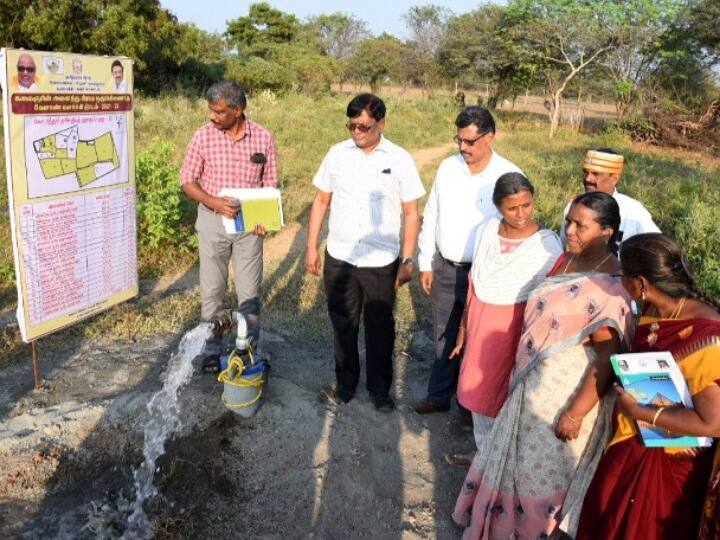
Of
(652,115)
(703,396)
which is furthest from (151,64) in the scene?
(703,396)

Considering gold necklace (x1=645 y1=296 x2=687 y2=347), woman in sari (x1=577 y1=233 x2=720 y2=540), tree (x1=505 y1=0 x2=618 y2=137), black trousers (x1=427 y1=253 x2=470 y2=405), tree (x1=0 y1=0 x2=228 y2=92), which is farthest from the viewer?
tree (x1=505 y1=0 x2=618 y2=137)

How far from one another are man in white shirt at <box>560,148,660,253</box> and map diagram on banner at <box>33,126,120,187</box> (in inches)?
108

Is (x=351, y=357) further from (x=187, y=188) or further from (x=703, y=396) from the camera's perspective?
(x=703, y=396)

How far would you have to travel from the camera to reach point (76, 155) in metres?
3.44

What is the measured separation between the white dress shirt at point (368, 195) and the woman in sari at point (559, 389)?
3.49 feet

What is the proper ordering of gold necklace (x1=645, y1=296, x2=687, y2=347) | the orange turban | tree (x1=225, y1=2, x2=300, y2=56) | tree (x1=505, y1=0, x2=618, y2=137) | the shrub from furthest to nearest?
tree (x1=225, y1=2, x2=300, y2=56) → tree (x1=505, y1=0, x2=618, y2=137) → the shrub → the orange turban → gold necklace (x1=645, y1=296, x2=687, y2=347)

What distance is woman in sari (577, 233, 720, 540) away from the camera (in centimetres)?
169

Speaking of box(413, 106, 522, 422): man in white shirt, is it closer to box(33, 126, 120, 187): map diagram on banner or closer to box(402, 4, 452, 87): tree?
box(33, 126, 120, 187): map diagram on banner

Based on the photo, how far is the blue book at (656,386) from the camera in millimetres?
1715

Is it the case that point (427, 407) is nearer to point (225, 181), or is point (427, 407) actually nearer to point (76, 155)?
point (225, 181)

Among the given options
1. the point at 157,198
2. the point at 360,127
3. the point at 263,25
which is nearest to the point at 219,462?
the point at 360,127

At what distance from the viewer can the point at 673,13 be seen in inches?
752

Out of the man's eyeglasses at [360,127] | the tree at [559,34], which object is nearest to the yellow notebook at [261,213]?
the man's eyeglasses at [360,127]

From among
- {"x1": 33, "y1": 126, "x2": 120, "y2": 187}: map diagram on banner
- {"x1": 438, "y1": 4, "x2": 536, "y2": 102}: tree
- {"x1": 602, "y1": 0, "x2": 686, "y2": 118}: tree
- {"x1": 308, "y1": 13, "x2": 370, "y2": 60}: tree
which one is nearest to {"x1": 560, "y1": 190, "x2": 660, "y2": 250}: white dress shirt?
{"x1": 33, "y1": 126, "x2": 120, "y2": 187}: map diagram on banner
